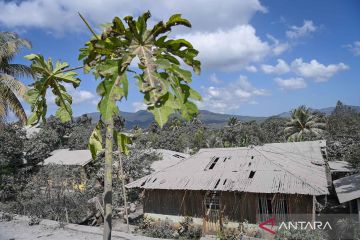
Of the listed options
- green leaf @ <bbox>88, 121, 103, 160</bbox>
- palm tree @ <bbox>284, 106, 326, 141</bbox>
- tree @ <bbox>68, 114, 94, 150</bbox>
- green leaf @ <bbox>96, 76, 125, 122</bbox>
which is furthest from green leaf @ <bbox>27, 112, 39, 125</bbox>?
tree @ <bbox>68, 114, 94, 150</bbox>

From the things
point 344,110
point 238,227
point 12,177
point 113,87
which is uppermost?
point 344,110

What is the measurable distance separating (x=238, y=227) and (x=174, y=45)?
1371 centimetres

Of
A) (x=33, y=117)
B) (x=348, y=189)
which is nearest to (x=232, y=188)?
(x=348, y=189)

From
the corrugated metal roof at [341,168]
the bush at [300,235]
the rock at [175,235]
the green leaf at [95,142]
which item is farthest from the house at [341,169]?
the green leaf at [95,142]

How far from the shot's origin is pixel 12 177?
2278 cm

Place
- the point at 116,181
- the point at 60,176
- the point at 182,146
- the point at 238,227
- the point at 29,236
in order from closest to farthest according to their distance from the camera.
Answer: the point at 29,236 < the point at 238,227 < the point at 60,176 < the point at 116,181 < the point at 182,146

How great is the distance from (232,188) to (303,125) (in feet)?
87.3

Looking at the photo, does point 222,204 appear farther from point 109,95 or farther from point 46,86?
point 109,95

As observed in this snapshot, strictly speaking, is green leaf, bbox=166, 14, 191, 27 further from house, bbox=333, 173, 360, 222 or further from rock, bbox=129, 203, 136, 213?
rock, bbox=129, 203, 136, 213

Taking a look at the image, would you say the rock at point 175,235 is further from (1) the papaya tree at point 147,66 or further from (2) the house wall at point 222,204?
(1) the papaya tree at point 147,66

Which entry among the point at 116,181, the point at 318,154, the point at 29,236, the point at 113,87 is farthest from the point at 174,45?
the point at 318,154

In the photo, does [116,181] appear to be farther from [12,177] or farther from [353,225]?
[353,225]

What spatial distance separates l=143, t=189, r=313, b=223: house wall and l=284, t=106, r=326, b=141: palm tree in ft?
80.7

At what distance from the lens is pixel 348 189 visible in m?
15.2
